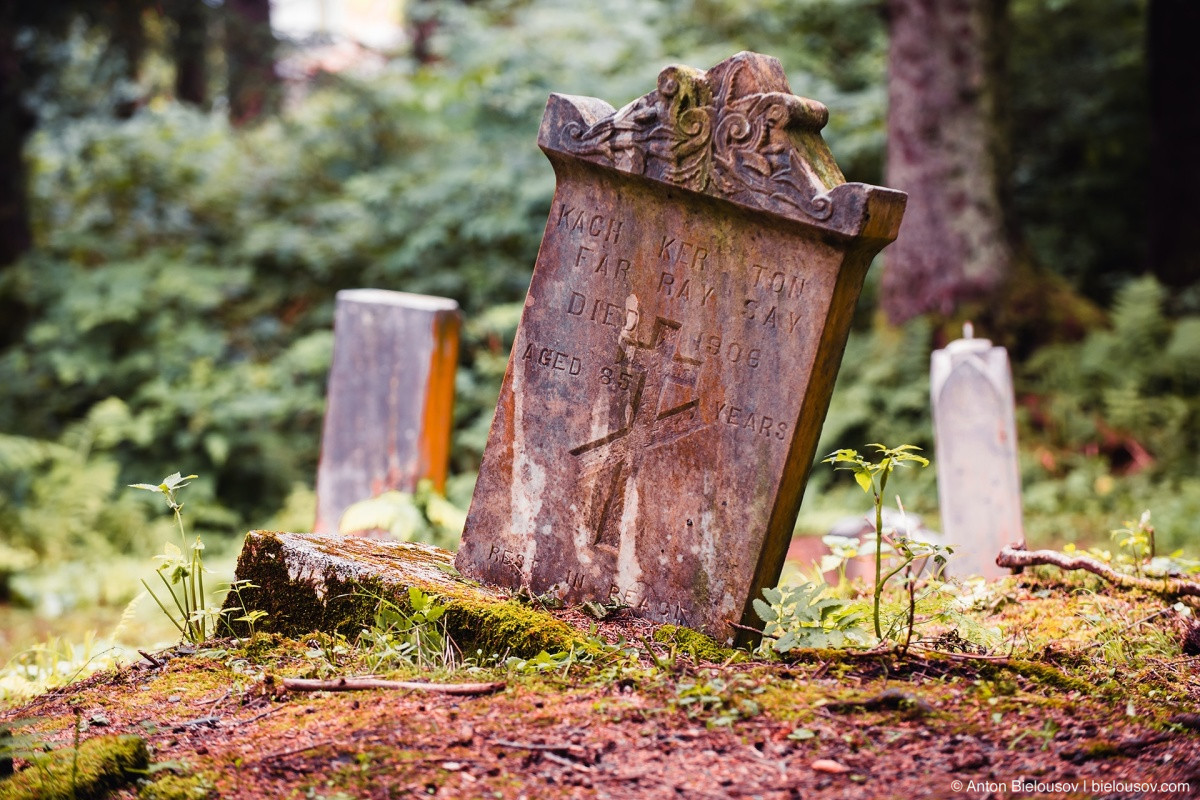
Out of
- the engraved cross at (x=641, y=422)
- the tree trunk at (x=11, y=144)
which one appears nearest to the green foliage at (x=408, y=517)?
the engraved cross at (x=641, y=422)

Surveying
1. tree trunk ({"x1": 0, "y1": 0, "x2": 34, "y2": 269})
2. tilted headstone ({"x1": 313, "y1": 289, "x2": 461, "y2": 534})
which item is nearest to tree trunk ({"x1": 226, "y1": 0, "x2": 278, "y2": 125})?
tree trunk ({"x1": 0, "y1": 0, "x2": 34, "y2": 269})

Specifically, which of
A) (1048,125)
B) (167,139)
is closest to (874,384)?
(1048,125)

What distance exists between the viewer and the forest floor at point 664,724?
7.40ft

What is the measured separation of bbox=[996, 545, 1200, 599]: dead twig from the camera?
368 centimetres

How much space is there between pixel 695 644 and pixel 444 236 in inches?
307

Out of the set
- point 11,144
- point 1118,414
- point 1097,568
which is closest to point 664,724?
point 1097,568

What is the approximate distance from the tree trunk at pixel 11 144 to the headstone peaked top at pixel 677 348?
8208mm

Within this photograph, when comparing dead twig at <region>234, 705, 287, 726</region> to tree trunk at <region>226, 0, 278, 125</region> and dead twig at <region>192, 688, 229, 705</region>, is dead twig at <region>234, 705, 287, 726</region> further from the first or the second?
tree trunk at <region>226, 0, 278, 125</region>

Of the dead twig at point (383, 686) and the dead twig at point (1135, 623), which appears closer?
the dead twig at point (383, 686)

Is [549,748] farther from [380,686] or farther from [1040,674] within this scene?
[1040,674]

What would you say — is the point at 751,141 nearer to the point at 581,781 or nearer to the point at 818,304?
the point at 818,304

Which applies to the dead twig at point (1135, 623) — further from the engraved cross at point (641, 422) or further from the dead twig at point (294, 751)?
the dead twig at point (294, 751)

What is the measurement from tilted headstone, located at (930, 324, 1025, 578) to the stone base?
2.88 m

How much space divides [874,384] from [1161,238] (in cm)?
370
